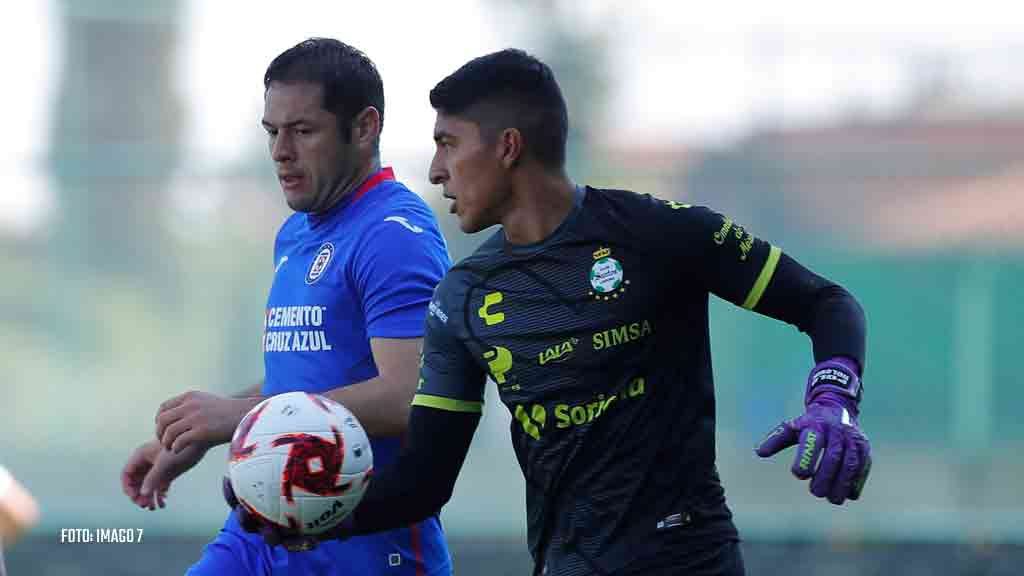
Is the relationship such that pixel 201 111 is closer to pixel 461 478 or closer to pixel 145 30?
pixel 145 30

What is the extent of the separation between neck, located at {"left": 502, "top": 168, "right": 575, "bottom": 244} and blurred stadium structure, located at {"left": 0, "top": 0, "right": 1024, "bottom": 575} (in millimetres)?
7376

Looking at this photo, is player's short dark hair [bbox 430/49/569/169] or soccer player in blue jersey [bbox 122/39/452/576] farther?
soccer player in blue jersey [bbox 122/39/452/576]

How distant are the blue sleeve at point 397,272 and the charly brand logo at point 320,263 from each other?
12cm

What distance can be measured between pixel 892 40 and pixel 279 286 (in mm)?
7963

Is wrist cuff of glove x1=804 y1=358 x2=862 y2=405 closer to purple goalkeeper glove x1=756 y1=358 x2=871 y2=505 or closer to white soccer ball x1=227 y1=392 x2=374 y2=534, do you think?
purple goalkeeper glove x1=756 y1=358 x2=871 y2=505

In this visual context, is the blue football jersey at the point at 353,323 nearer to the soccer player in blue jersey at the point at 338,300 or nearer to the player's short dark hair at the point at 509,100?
the soccer player in blue jersey at the point at 338,300

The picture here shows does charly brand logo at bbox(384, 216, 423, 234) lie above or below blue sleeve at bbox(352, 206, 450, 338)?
above

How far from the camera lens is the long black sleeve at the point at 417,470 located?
13.6ft

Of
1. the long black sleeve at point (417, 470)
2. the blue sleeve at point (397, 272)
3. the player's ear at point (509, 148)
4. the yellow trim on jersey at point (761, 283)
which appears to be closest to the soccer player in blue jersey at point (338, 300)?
the blue sleeve at point (397, 272)

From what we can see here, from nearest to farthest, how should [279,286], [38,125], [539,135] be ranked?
[539,135]
[279,286]
[38,125]

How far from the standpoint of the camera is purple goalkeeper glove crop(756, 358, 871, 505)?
3.53m

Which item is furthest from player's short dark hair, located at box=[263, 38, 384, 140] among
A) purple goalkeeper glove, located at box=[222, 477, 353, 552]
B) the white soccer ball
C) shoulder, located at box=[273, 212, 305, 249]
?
purple goalkeeper glove, located at box=[222, 477, 353, 552]

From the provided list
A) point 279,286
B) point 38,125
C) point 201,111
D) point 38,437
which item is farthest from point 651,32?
point 279,286

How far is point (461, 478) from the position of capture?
11.7 metres
